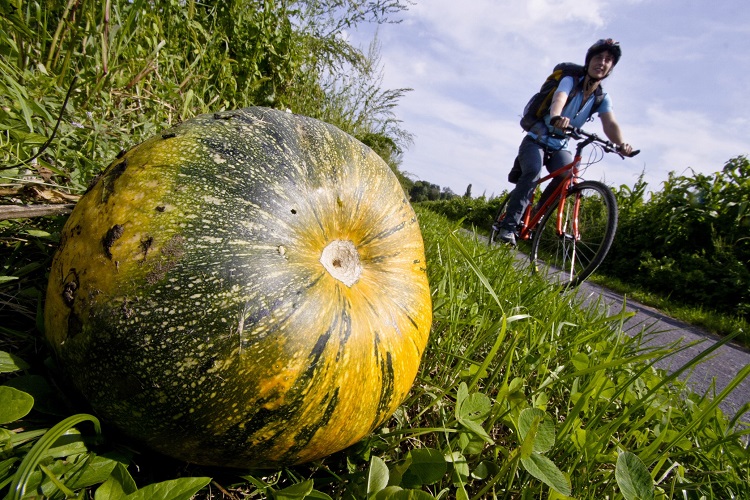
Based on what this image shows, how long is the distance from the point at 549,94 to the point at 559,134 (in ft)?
1.65

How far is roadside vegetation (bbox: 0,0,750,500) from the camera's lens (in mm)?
971

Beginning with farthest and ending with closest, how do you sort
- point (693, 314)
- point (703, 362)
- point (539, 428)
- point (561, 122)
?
point (693, 314) < point (561, 122) < point (703, 362) < point (539, 428)

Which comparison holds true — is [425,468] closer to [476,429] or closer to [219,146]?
[476,429]

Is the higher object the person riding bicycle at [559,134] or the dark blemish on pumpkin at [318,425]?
the person riding bicycle at [559,134]

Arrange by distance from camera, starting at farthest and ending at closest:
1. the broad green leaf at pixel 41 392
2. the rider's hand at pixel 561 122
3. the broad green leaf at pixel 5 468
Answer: the rider's hand at pixel 561 122 < the broad green leaf at pixel 41 392 < the broad green leaf at pixel 5 468

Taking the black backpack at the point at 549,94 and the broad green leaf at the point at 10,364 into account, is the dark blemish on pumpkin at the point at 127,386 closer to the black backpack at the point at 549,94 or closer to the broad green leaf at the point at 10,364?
the broad green leaf at the point at 10,364

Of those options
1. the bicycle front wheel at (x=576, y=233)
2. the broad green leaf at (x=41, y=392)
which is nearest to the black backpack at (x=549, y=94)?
the bicycle front wheel at (x=576, y=233)

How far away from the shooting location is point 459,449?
3.98ft

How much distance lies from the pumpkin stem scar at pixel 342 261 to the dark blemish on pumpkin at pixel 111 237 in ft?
1.71

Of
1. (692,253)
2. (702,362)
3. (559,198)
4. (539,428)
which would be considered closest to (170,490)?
(539,428)

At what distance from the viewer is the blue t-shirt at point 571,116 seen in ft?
15.5

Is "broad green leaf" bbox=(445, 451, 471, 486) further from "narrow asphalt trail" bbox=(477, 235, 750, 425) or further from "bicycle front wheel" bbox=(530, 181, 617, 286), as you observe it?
"bicycle front wheel" bbox=(530, 181, 617, 286)

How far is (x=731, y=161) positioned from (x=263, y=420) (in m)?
9.70

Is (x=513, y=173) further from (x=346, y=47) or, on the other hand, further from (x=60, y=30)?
(x=60, y=30)
